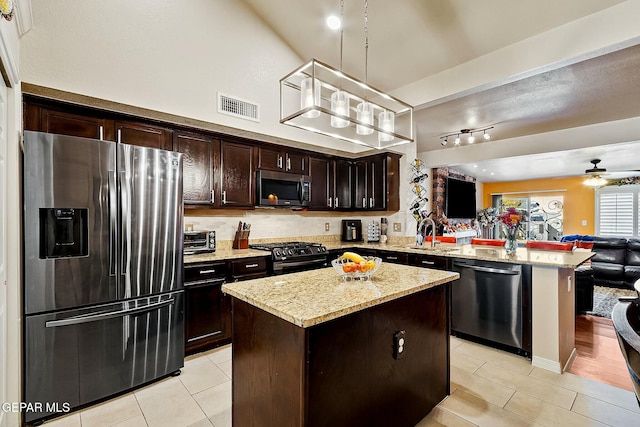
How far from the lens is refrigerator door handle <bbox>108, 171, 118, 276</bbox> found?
2160 mm

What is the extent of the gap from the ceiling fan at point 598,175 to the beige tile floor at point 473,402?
17.7 ft

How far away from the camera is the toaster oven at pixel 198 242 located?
10.00 ft

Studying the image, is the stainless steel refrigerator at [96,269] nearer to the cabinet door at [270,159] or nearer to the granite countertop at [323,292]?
the granite countertop at [323,292]

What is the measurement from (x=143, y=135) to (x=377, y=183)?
303cm

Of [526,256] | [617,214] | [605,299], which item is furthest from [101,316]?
[617,214]

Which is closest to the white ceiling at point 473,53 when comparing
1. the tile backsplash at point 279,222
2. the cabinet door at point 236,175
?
the cabinet door at point 236,175

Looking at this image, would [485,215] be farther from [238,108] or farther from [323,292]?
[323,292]

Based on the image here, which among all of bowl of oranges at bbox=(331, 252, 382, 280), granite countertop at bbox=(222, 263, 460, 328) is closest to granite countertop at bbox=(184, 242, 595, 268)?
granite countertop at bbox=(222, 263, 460, 328)

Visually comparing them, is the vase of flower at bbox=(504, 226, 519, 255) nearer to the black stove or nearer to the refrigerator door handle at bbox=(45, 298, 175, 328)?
the black stove

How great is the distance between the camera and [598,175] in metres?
6.52

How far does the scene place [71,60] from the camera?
8.15 ft

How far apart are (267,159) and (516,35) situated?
281 cm

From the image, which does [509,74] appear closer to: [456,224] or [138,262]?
[138,262]

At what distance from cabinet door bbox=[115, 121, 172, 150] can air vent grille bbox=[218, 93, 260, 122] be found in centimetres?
72
